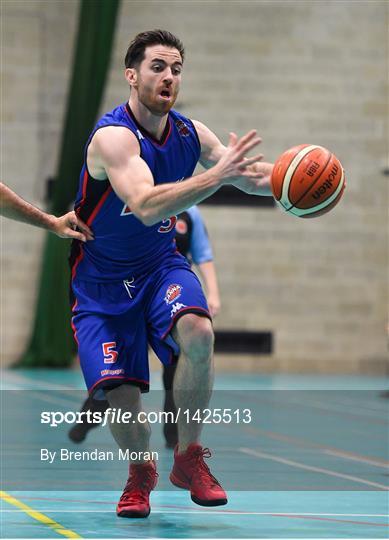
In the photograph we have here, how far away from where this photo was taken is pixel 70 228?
5.07 meters

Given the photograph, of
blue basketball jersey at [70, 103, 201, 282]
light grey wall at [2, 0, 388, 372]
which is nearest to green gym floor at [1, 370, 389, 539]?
blue basketball jersey at [70, 103, 201, 282]

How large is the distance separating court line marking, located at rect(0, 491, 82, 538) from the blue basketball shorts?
0.59m

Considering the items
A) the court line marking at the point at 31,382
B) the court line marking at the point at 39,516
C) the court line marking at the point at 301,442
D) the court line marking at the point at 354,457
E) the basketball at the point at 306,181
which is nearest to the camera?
the court line marking at the point at 39,516

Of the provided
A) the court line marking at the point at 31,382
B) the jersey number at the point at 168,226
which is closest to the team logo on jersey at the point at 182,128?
the jersey number at the point at 168,226

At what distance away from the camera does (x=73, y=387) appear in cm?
1302

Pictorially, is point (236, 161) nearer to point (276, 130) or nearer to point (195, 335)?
point (195, 335)

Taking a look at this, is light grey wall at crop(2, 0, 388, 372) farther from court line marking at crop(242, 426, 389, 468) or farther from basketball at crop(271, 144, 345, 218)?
basketball at crop(271, 144, 345, 218)

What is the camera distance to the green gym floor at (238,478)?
4.74 metres

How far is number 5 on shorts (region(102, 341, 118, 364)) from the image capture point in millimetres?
4934

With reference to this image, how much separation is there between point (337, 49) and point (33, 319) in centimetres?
Result: 655

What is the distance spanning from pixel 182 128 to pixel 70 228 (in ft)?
2.22

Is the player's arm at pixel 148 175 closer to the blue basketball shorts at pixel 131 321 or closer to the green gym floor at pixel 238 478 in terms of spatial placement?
the blue basketball shorts at pixel 131 321

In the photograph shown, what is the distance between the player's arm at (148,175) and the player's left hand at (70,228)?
290 millimetres

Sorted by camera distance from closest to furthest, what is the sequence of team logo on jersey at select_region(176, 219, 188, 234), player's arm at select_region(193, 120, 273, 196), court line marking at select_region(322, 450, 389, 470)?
1. player's arm at select_region(193, 120, 273, 196)
2. court line marking at select_region(322, 450, 389, 470)
3. team logo on jersey at select_region(176, 219, 188, 234)
